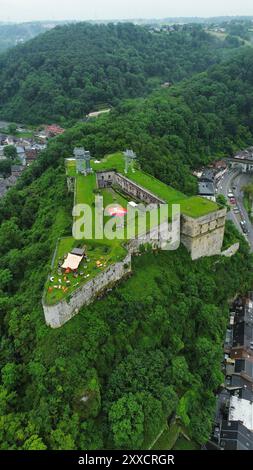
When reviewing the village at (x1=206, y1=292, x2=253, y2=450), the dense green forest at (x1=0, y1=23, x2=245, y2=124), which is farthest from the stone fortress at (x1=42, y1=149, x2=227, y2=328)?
the dense green forest at (x1=0, y1=23, x2=245, y2=124)

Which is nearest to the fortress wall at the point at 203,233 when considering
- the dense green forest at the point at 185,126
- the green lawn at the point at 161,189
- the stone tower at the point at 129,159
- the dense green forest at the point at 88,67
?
the green lawn at the point at 161,189

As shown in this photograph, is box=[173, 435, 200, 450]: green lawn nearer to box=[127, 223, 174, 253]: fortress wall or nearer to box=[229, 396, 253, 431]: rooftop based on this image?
box=[229, 396, 253, 431]: rooftop

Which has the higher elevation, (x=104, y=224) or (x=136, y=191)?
(x=136, y=191)

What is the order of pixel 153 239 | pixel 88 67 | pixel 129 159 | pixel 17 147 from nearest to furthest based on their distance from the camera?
1. pixel 153 239
2. pixel 129 159
3. pixel 17 147
4. pixel 88 67

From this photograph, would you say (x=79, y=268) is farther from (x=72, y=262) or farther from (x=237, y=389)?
(x=237, y=389)

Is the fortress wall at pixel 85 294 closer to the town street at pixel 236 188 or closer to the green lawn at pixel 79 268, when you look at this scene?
the green lawn at pixel 79 268

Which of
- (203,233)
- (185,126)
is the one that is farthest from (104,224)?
(185,126)

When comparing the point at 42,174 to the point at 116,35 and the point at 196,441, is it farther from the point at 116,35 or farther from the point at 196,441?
the point at 116,35
